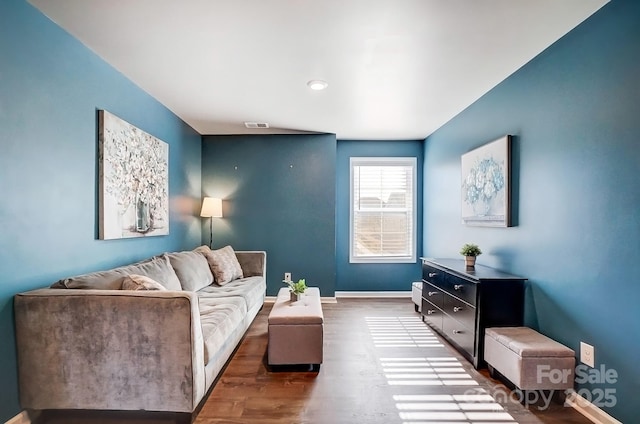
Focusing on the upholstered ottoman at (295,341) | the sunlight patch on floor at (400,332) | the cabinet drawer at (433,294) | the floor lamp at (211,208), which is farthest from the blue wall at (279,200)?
the upholstered ottoman at (295,341)

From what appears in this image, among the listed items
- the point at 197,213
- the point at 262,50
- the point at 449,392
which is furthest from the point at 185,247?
the point at 449,392

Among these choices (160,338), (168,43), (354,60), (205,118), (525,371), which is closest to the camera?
(160,338)

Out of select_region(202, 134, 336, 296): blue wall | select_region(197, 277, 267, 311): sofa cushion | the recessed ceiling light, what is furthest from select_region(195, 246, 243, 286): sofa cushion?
the recessed ceiling light

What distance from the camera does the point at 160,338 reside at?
1794 mm

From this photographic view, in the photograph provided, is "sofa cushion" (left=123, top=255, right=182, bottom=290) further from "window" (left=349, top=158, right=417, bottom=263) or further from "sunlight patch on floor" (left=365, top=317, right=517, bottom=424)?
"window" (left=349, top=158, right=417, bottom=263)

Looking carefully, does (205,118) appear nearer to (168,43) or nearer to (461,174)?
(168,43)

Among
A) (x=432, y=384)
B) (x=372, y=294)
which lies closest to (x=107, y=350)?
(x=432, y=384)

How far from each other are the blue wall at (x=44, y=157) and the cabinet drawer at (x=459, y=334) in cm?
299

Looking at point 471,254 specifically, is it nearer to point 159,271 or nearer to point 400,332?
point 400,332

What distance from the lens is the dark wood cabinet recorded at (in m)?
2.49

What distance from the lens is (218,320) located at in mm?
2352

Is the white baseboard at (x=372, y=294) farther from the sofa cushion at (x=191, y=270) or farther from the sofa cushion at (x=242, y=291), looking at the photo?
the sofa cushion at (x=191, y=270)

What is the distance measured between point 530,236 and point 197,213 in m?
3.98

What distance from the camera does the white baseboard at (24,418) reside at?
178 cm
